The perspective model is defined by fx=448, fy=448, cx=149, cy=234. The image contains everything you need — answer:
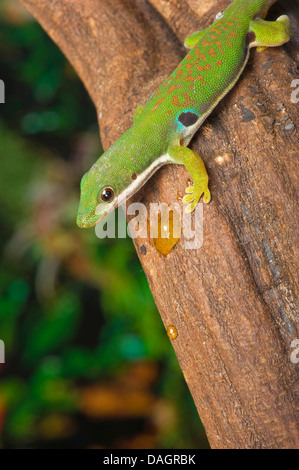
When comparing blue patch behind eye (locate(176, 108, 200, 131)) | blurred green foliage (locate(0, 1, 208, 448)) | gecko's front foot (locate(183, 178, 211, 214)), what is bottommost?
blurred green foliage (locate(0, 1, 208, 448))

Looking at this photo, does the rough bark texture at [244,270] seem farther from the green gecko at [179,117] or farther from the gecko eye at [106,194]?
the gecko eye at [106,194]

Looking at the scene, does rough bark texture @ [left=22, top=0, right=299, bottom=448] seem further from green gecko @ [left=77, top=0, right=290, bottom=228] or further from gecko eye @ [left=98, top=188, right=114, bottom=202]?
gecko eye @ [left=98, top=188, right=114, bottom=202]

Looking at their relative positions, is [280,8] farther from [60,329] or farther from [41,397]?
[41,397]

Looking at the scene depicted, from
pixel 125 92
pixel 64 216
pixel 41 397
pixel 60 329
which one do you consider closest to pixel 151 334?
pixel 60 329

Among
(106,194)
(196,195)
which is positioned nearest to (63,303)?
(106,194)

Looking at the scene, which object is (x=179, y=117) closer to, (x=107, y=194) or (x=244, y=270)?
(x=107, y=194)

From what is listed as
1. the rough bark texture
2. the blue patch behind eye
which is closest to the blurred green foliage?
the rough bark texture
